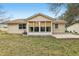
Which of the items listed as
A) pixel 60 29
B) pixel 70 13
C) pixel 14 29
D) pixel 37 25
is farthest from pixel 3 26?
pixel 70 13

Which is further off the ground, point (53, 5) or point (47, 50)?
point (53, 5)

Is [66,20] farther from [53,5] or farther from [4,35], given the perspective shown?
[4,35]

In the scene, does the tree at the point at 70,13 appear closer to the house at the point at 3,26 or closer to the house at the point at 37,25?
the house at the point at 37,25

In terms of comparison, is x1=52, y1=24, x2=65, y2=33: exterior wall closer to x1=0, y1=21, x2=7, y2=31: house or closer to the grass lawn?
the grass lawn

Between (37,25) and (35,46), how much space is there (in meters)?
0.32

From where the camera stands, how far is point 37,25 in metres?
10.1

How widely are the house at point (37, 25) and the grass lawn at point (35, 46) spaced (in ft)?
0.29

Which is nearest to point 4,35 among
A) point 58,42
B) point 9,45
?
point 9,45

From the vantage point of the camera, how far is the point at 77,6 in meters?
10.1

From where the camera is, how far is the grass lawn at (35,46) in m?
10.1

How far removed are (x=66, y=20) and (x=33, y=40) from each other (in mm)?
580

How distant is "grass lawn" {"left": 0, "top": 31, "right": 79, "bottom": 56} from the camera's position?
10094 millimetres

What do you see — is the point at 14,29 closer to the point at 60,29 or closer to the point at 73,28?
the point at 60,29

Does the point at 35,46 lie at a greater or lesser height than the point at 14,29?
lesser
